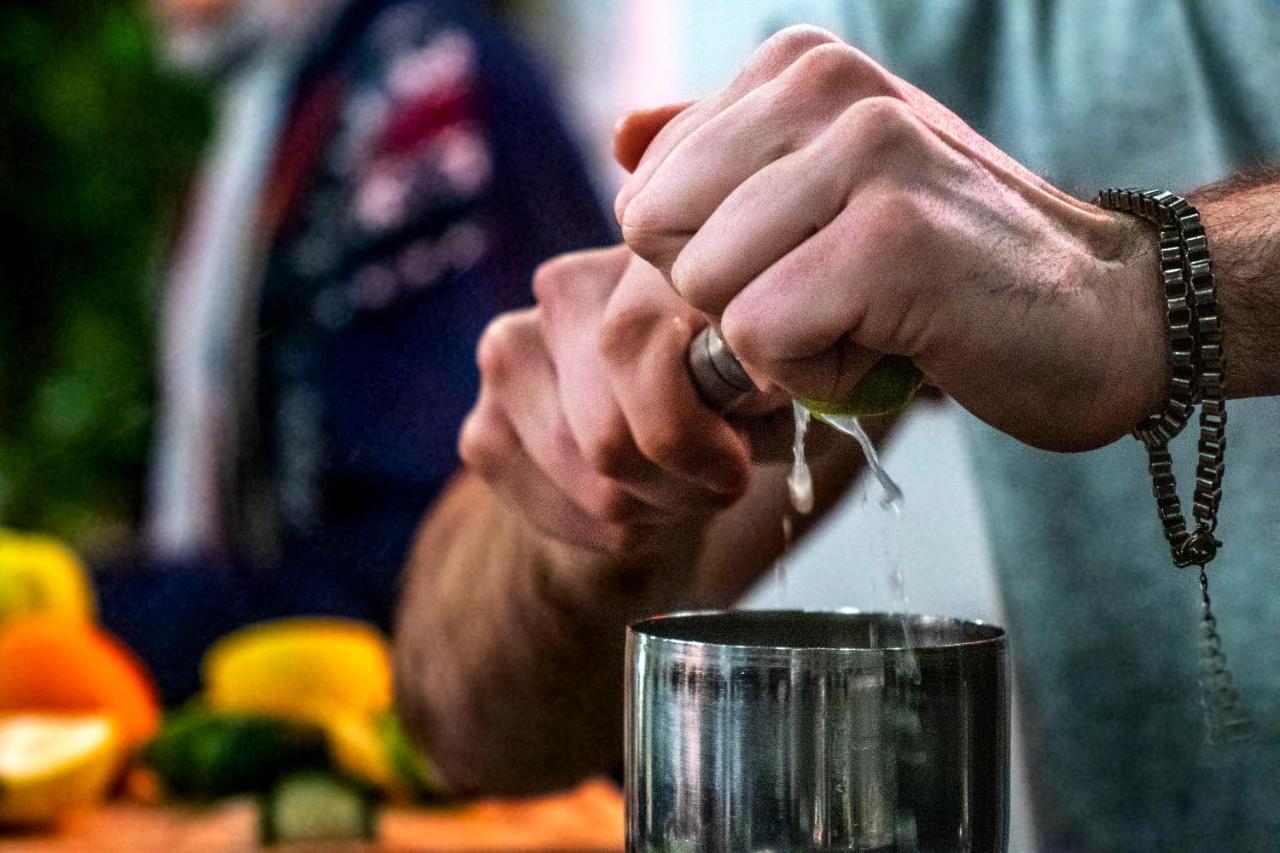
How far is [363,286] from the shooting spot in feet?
4.93

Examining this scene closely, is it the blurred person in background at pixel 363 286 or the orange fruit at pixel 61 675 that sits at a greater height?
the blurred person in background at pixel 363 286

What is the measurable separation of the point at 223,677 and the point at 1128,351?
931 millimetres

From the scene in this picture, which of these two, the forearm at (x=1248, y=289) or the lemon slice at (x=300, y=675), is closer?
the forearm at (x=1248, y=289)

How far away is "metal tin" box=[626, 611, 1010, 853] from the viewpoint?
0.43 meters

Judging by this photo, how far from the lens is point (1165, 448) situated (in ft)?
1.67

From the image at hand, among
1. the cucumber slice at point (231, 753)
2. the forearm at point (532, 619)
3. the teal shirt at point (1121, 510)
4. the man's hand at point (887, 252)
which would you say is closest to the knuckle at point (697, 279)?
the man's hand at point (887, 252)

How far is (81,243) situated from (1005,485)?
1.43m

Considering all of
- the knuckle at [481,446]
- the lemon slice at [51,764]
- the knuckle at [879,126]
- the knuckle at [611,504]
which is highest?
the knuckle at [879,126]

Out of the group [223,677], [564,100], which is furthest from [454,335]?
[223,677]

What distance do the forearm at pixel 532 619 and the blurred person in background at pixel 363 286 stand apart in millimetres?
346

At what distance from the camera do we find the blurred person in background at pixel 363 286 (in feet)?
4.69

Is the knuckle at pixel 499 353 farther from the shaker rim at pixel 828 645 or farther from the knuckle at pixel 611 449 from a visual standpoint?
the shaker rim at pixel 828 645

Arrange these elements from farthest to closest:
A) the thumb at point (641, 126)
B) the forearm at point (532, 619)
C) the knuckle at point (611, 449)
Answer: the forearm at point (532, 619) < the knuckle at point (611, 449) < the thumb at point (641, 126)

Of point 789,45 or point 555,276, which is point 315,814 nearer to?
point 555,276
